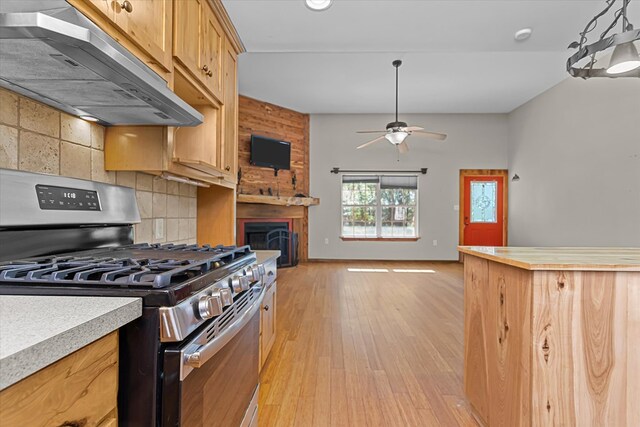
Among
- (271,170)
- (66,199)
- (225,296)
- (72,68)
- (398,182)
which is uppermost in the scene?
(271,170)

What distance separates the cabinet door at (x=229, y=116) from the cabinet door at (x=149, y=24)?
70 cm

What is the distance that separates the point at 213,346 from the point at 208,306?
0.40ft

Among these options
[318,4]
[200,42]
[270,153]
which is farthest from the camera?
[270,153]

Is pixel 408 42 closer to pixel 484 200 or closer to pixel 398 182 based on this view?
pixel 398 182

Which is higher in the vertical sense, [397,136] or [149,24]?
[397,136]

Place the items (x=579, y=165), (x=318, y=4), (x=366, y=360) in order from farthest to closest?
(x=579, y=165) < (x=318, y=4) < (x=366, y=360)

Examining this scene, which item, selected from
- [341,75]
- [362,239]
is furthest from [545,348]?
[362,239]

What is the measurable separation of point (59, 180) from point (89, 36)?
1.96 feet

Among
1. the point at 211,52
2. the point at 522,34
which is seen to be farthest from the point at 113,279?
the point at 522,34

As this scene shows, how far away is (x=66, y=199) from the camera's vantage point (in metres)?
1.19

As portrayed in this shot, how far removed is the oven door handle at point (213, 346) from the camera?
0.73m

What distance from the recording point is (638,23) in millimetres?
3246

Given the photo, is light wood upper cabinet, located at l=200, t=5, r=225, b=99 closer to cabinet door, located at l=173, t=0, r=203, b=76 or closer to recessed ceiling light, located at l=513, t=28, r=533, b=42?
cabinet door, located at l=173, t=0, r=203, b=76

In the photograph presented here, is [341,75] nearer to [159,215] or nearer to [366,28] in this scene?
[366,28]
